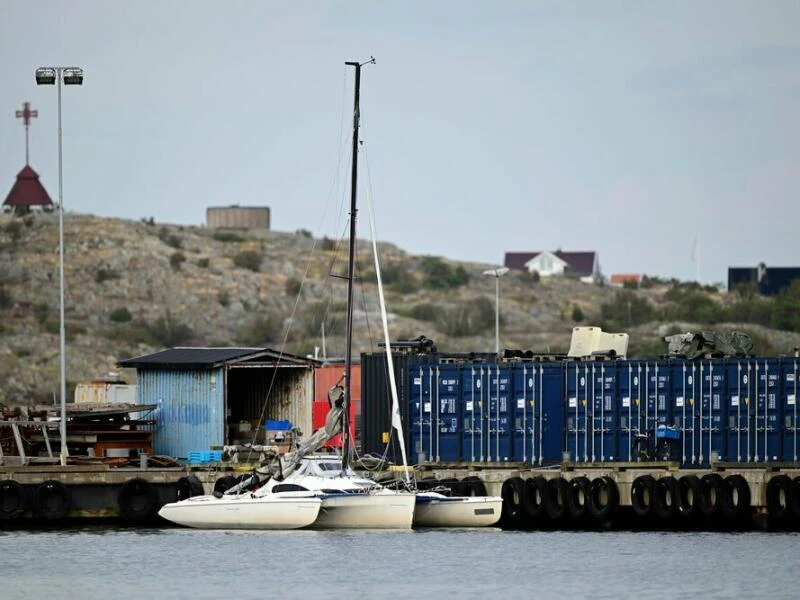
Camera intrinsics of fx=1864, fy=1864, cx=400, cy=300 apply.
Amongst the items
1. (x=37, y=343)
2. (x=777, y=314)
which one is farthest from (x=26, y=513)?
(x=777, y=314)

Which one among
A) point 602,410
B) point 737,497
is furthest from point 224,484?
point 737,497

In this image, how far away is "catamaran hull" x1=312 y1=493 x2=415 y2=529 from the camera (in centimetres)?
6122

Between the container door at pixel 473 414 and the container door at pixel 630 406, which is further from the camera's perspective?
the container door at pixel 473 414

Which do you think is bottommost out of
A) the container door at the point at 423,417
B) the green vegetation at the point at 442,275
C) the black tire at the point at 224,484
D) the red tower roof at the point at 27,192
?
the black tire at the point at 224,484

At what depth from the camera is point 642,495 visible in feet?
206

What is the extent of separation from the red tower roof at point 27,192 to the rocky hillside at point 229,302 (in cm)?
381

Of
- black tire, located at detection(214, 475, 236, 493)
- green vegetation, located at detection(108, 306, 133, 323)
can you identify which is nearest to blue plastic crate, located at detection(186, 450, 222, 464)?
black tire, located at detection(214, 475, 236, 493)

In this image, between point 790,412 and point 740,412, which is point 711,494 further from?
point 790,412

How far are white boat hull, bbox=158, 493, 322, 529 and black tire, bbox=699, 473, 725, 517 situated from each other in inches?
496

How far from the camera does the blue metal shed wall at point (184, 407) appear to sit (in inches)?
2943

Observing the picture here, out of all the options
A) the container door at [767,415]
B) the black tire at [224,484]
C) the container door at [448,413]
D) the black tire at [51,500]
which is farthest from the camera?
the container door at [448,413]

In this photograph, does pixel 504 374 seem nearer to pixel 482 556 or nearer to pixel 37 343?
pixel 482 556

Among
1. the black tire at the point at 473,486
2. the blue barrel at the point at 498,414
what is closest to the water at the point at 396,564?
the black tire at the point at 473,486

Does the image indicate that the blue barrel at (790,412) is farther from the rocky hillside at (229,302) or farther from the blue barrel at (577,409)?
the rocky hillside at (229,302)
